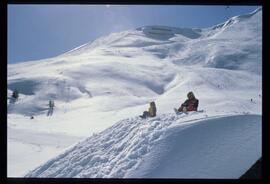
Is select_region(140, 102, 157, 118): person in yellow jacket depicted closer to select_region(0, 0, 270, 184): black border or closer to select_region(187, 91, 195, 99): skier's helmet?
select_region(187, 91, 195, 99): skier's helmet

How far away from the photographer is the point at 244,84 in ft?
13.1

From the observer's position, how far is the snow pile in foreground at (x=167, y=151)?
3.35m

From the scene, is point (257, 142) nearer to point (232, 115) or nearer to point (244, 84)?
point (232, 115)

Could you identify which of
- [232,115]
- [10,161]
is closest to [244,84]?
[232,115]

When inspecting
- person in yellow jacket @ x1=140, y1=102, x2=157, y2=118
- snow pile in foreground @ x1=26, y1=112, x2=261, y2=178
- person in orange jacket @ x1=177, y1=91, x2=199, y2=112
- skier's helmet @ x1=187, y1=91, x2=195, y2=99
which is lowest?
snow pile in foreground @ x1=26, y1=112, x2=261, y2=178

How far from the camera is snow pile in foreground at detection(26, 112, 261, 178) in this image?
3348 mm

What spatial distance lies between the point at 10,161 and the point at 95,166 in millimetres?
789

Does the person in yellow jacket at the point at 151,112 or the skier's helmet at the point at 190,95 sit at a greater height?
the skier's helmet at the point at 190,95

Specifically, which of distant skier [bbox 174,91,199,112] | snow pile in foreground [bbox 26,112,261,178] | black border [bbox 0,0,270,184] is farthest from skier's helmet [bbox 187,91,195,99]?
black border [bbox 0,0,270,184]
